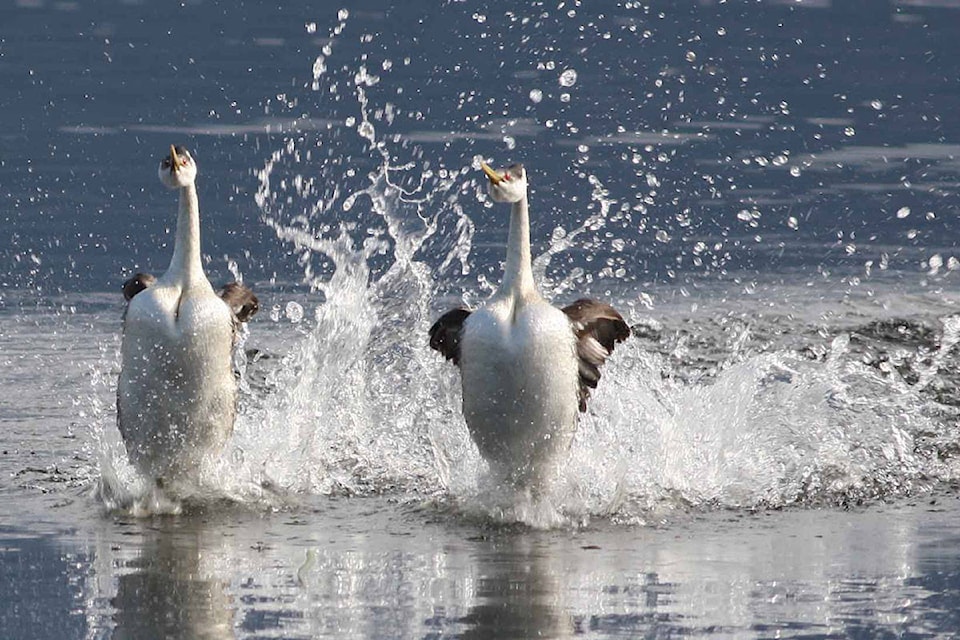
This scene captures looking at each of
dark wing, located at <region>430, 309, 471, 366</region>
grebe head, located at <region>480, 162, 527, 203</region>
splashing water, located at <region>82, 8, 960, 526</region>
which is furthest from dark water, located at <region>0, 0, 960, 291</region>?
grebe head, located at <region>480, 162, 527, 203</region>

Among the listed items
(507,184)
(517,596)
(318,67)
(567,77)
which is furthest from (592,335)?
(567,77)

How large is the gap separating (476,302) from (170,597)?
763cm

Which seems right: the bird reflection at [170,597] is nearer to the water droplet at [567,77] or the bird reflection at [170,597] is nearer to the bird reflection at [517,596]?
the bird reflection at [517,596]

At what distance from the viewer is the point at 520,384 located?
1193 cm

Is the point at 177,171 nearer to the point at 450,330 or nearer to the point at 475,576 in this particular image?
the point at 450,330

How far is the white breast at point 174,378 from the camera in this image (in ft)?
40.0

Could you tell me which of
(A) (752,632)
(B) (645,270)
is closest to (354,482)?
(A) (752,632)

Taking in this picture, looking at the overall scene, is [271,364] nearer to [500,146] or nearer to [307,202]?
[307,202]

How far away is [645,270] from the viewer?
18.6 m

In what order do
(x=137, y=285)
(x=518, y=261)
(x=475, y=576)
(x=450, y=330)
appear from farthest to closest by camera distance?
1. (x=137, y=285)
2. (x=450, y=330)
3. (x=518, y=261)
4. (x=475, y=576)

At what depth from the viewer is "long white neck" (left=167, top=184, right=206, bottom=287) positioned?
12398 millimetres

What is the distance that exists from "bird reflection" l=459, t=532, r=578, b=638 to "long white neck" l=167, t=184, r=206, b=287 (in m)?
2.45

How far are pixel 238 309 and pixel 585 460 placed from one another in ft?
7.30

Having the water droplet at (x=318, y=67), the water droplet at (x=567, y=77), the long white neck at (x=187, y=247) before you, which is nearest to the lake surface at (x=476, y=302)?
the water droplet at (x=318, y=67)
